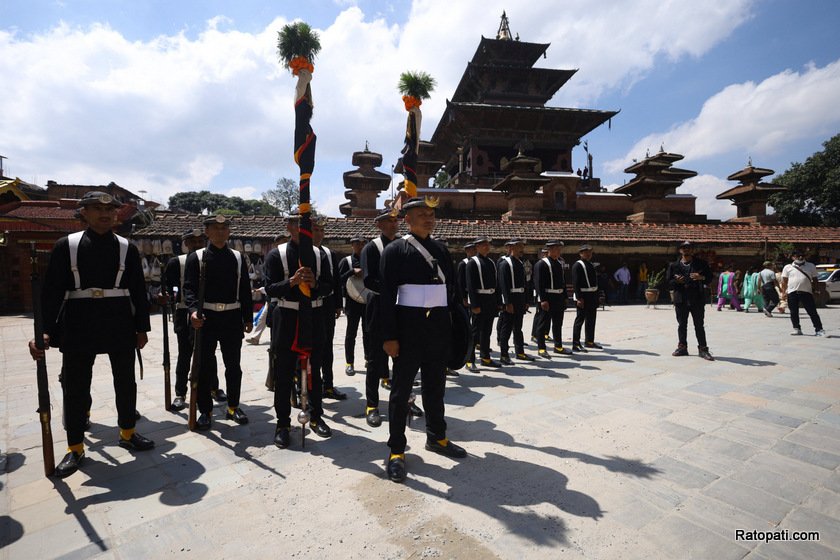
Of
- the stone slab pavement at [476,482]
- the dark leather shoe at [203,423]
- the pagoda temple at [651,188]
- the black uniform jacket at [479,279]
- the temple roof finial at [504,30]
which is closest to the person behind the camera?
the stone slab pavement at [476,482]

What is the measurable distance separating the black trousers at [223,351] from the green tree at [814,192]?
4468 cm

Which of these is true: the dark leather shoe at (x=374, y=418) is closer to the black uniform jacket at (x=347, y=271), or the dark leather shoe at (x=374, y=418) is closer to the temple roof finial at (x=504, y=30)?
the black uniform jacket at (x=347, y=271)

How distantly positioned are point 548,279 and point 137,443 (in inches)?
248

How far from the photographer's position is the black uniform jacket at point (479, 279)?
249 inches

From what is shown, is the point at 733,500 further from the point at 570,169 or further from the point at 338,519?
the point at 570,169

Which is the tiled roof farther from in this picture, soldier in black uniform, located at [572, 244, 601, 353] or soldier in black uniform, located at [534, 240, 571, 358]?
soldier in black uniform, located at [572, 244, 601, 353]

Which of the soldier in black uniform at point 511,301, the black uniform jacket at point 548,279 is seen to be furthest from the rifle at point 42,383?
the black uniform jacket at point 548,279

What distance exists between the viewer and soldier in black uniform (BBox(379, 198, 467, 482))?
3.08 m

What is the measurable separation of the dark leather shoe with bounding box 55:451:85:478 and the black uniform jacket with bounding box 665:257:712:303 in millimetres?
7763

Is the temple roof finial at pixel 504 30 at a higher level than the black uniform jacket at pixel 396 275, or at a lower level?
higher

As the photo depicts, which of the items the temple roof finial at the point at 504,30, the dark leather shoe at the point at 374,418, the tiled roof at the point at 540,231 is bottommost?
the dark leather shoe at the point at 374,418

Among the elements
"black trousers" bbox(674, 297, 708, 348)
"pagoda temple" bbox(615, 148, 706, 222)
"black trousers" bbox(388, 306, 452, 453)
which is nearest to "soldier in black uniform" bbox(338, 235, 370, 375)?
"black trousers" bbox(388, 306, 452, 453)

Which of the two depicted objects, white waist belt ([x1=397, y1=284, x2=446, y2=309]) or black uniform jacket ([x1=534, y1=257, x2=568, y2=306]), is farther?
black uniform jacket ([x1=534, y1=257, x2=568, y2=306])

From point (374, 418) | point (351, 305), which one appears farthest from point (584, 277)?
point (374, 418)
